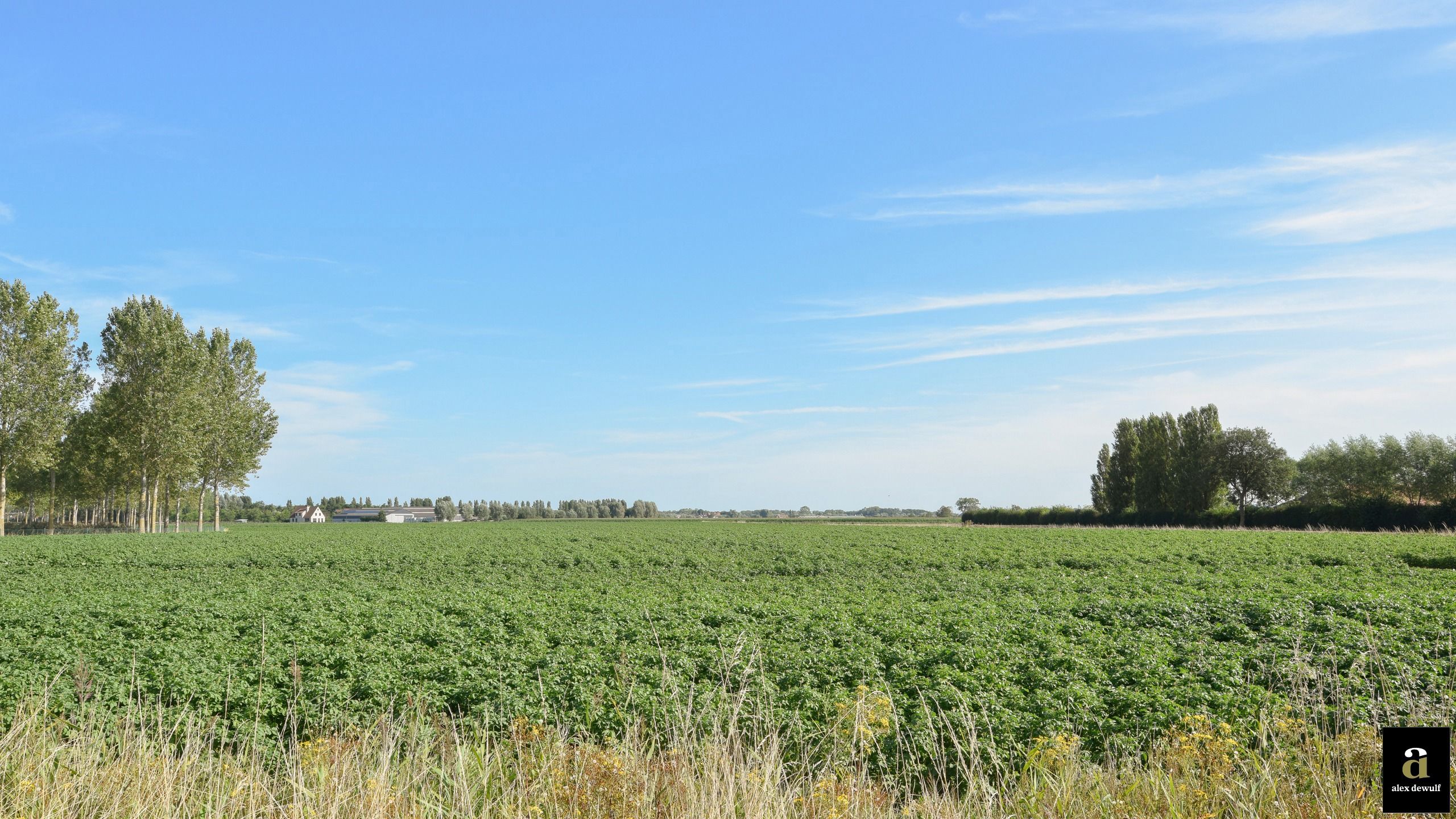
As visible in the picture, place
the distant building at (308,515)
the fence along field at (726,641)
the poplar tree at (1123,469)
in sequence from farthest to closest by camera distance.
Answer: the distant building at (308,515) → the poplar tree at (1123,469) → the fence along field at (726,641)

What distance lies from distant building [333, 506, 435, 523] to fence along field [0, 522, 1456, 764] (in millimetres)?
119842

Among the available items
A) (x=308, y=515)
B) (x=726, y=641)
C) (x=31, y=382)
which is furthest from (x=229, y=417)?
(x=308, y=515)

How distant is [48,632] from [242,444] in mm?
54991

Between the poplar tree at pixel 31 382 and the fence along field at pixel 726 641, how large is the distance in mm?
23112

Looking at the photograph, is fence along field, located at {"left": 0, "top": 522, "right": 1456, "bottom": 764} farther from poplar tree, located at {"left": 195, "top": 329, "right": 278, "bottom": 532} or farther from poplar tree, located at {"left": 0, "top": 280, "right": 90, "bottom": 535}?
poplar tree, located at {"left": 195, "top": 329, "right": 278, "bottom": 532}

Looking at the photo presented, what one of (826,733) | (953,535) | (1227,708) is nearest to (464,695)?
(826,733)

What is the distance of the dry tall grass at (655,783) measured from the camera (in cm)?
502

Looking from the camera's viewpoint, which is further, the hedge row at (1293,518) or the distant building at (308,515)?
the distant building at (308,515)

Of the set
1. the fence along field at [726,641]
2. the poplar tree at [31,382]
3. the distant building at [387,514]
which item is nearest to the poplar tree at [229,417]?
the poplar tree at [31,382]

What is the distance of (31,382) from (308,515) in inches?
4274

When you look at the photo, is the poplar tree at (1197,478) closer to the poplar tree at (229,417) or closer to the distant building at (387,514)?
the poplar tree at (229,417)

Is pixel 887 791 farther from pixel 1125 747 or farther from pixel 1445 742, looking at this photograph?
pixel 1445 742

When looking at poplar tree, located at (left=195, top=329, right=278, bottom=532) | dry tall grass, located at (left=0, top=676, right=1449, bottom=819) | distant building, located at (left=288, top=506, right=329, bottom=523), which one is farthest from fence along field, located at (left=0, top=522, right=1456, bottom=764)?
distant building, located at (left=288, top=506, right=329, bottom=523)

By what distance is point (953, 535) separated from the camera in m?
46.0
